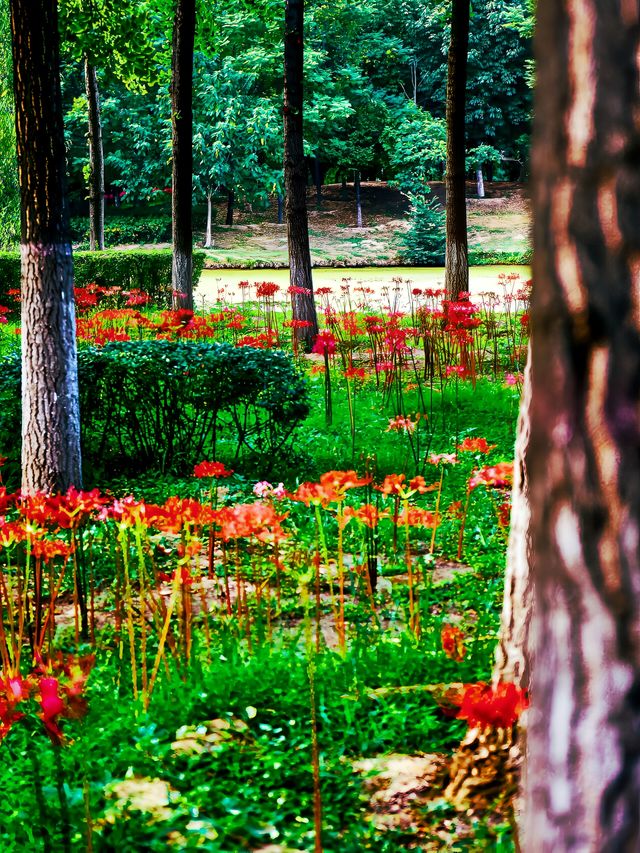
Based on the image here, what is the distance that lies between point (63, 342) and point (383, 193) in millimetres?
52446

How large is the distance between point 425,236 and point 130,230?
1479cm

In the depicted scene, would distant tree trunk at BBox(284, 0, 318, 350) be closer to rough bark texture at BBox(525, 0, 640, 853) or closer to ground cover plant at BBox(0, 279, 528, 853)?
ground cover plant at BBox(0, 279, 528, 853)

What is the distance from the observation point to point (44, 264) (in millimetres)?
6168

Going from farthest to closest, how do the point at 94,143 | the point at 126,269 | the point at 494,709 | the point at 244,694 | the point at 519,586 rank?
the point at 94,143, the point at 126,269, the point at 244,694, the point at 519,586, the point at 494,709

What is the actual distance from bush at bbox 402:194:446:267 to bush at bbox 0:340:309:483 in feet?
105

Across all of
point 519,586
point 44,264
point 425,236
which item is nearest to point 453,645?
point 519,586

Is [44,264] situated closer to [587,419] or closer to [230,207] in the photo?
[587,419]

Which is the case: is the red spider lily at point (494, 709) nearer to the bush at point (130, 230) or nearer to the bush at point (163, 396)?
the bush at point (163, 396)

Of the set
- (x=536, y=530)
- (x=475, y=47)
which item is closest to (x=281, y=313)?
(x=536, y=530)

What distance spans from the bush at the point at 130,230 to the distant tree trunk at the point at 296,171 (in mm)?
32008

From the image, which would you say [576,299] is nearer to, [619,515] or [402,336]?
[619,515]

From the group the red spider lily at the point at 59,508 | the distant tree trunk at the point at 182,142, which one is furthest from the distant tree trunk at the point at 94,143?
the red spider lily at the point at 59,508

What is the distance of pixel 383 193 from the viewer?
56.7m

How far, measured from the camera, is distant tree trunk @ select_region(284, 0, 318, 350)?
13281 millimetres
